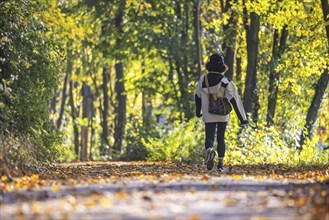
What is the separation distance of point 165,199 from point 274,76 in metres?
20.7

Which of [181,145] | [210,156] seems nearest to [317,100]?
[181,145]

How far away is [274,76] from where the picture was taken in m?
30.4

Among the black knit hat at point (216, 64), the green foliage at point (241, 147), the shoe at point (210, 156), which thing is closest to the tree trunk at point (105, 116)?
the green foliage at point (241, 147)

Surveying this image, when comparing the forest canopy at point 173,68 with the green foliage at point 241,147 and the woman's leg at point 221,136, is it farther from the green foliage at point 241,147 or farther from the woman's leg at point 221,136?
the woman's leg at point 221,136

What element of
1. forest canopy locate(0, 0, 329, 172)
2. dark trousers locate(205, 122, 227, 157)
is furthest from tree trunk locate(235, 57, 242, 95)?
A: dark trousers locate(205, 122, 227, 157)

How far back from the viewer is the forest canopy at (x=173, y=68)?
18.7m

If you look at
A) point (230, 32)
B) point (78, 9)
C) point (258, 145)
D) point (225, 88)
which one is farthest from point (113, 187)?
point (78, 9)

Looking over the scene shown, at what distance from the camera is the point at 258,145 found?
24812 mm

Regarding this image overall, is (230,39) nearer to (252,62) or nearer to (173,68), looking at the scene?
(252,62)

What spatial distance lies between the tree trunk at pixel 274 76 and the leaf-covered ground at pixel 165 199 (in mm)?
16720

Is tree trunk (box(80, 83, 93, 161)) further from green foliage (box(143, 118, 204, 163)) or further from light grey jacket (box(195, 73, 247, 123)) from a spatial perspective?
light grey jacket (box(195, 73, 247, 123))

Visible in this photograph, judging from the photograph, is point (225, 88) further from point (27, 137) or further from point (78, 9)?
point (78, 9)

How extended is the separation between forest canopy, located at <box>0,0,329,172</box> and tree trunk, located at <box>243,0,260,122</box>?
31 mm

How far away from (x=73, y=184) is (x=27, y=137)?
555 centimetres
